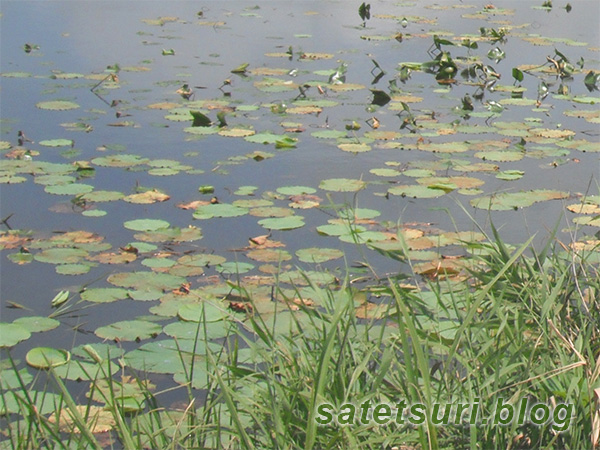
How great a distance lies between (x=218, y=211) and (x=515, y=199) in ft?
4.30

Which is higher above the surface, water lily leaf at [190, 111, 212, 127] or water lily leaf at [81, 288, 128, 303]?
water lily leaf at [190, 111, 212, 127]

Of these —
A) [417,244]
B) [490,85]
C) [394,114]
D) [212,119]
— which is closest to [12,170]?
[212,119]

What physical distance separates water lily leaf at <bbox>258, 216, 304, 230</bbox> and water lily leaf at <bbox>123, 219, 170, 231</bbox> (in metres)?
0.39

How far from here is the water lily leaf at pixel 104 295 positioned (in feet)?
9.41

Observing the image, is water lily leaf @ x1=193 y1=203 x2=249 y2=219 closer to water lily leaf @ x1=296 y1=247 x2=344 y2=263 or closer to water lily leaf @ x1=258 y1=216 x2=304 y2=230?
water lily leaf @ x1=258 y1=216 x2=304 y2=230

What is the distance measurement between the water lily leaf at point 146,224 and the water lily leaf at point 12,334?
0.83 meters

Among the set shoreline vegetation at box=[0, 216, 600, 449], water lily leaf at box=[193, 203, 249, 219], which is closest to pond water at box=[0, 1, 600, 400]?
water lily leaf at box=[193, 203, 249, 219]

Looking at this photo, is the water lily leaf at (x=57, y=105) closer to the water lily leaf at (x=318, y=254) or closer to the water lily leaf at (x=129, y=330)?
the water lily leaf at (x=318, y=254)

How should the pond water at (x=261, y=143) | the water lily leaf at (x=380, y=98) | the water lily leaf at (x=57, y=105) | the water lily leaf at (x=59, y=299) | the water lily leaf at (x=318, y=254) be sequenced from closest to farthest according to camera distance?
the water lily leaf at (x=59, y=299), the water lily leaf at (x=318, y=254), the pond water at (x=261, y=143), the water lily leaf at (x=57, y=105), the water lily leaf at (x=380, y=98)

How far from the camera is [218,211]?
11.9ft

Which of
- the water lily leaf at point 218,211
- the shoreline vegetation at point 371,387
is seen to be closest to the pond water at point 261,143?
the water lily leaf at point 218,211

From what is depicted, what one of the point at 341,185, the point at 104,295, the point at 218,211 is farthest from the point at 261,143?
the point at 104,295

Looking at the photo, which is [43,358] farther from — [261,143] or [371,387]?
[261,143]

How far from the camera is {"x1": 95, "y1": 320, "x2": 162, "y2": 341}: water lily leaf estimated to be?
8.68 feet
